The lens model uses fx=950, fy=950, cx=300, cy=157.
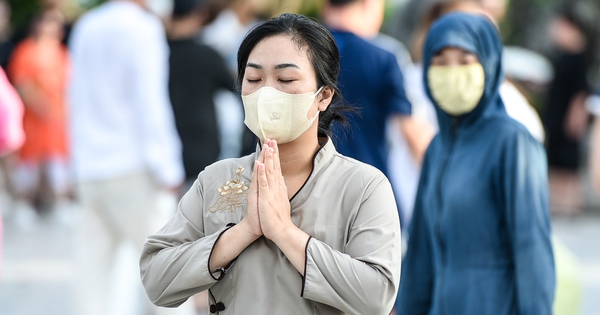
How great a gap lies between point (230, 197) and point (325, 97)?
371 mm

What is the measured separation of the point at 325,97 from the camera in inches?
99.5

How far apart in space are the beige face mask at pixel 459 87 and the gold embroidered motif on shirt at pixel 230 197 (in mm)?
1411

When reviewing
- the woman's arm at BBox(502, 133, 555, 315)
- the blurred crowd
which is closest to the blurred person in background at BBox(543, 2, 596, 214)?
the blurred crowd

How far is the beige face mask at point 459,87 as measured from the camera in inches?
141

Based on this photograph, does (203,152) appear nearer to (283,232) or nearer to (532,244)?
(532,244)

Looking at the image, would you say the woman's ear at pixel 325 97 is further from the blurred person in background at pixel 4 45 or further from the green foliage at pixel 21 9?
the green foliage at pixel 21 9

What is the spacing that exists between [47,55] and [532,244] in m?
8.52

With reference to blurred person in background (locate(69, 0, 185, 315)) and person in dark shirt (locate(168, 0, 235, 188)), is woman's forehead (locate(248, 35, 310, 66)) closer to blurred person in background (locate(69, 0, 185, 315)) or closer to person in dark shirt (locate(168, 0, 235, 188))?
blurred person in background (locate(69, 0, 185, 315))

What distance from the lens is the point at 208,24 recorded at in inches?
385

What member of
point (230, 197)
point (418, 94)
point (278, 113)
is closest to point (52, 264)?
point (418, 94)

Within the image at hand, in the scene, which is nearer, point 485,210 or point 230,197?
point 230,197

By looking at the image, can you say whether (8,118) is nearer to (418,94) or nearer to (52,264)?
(418,94)

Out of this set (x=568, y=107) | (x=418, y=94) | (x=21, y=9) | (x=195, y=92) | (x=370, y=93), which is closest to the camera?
→ (x=370, y=93)

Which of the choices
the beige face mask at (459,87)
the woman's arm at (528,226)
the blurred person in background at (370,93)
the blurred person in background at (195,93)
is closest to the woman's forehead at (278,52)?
the woman's arm at (528,226)
